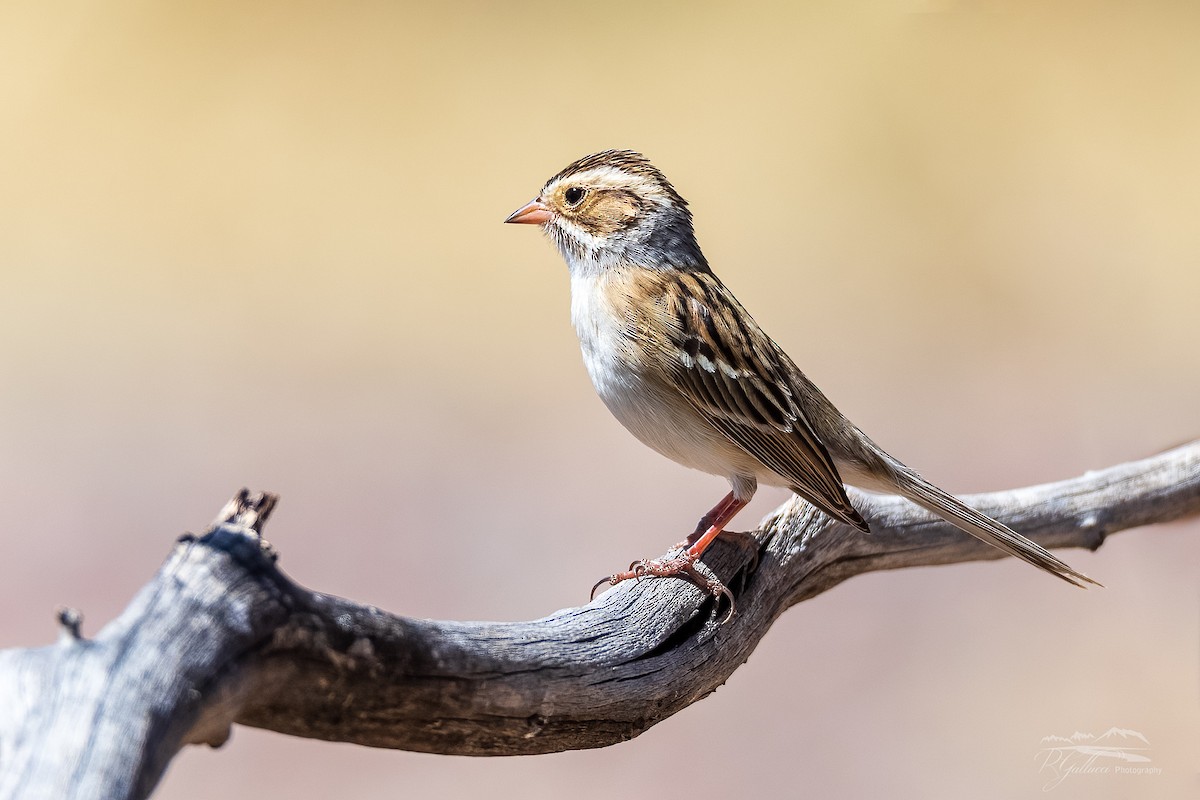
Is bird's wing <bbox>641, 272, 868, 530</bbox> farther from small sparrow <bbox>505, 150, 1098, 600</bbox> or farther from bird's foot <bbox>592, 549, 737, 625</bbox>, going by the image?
bird's foot <bbox>592, 549, 737, 625</bbox>

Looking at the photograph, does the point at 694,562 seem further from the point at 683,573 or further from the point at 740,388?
the point at 740,388

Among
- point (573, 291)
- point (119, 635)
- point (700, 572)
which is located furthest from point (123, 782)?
point (573, 291)

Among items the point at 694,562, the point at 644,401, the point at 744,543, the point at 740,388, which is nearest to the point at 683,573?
the point at 694,562

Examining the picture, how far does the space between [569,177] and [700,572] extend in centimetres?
147

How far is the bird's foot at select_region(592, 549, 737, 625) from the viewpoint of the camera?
309 centimetres

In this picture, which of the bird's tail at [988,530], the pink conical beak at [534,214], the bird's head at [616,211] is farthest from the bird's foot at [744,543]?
the pink conical beak at [534,214]

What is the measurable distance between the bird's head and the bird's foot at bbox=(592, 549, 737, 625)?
3.48ft

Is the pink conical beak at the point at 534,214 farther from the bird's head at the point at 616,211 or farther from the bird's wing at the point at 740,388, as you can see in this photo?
the bird's wing at the point at 740,388

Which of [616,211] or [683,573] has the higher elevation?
[616,211]

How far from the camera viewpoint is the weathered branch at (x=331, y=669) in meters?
1.71

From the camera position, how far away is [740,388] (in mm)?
3508

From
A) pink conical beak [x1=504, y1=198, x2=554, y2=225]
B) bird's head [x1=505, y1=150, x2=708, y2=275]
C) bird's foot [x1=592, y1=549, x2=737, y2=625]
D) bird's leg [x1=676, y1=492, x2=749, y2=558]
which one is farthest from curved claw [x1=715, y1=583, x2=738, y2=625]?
pink conical beak [x1=504, y1=198, x2=554, y2=225]

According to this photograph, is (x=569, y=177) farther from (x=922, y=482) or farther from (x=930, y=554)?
(x=930, y=554)

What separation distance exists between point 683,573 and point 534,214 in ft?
4.65
